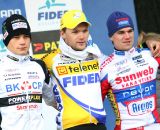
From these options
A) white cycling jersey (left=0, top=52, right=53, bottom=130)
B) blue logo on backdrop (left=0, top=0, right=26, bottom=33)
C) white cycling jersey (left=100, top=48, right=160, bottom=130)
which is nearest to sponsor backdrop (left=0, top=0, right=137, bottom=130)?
blue logo on backdrop (left=0, top=0, right=26, bottom=33)

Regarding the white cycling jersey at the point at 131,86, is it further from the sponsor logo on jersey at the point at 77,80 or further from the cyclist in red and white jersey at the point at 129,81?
the sponsor logo on jersey at the point at 77,80

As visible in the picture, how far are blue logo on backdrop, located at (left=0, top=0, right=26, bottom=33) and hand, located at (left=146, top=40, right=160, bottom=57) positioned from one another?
4.14ft

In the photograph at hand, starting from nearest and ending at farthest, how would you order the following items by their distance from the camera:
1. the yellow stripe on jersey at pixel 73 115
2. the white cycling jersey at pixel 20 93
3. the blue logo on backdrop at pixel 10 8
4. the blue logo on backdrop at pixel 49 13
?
the white cycling jersey at pixel 20 93
the yellow stripe on jersey at pixel 73 115
the blue logo on backdrop at pixel 10 8
the blue logo on backdrop at pixel 49 13

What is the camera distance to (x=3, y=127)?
2852mm

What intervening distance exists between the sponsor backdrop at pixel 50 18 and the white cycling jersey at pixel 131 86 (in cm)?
87

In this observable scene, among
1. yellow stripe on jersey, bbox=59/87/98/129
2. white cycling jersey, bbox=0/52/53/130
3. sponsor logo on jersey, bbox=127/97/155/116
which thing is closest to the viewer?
white cycling jersey, bbox=0/52/53/130

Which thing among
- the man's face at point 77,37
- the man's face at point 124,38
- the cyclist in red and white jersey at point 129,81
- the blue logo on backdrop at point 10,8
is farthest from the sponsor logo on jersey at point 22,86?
the blue logo on backdrop at point 10,8

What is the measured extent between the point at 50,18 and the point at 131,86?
1.32 meters

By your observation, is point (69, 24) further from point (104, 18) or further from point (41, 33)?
point (104, 18)

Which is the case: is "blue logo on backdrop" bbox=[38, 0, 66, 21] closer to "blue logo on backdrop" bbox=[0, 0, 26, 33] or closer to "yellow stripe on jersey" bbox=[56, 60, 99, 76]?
"blue logo on backdrop" bbox=[0, 0, 26, 33]

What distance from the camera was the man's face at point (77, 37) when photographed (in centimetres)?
308

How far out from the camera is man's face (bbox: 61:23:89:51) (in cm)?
308

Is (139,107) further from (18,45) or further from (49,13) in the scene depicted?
(49,13)

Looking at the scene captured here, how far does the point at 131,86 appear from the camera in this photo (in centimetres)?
319
